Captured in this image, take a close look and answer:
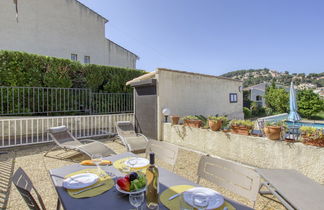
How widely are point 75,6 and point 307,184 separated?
671 inches

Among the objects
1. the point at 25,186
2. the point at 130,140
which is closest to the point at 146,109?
the point at 130,140

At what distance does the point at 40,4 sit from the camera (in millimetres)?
12164

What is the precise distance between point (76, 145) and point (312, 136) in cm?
599

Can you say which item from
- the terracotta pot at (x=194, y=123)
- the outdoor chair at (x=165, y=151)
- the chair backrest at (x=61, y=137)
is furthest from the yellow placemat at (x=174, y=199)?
the chair backrest at (x=61, y=137)

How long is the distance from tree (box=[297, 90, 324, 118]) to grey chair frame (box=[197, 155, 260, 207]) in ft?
75.2

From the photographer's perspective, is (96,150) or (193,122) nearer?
(96,150)

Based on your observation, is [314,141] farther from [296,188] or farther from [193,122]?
[193,122]

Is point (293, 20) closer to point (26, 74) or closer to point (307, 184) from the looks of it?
point (307, 184)

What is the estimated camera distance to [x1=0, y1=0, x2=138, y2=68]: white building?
37.1 ft

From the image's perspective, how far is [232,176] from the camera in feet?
6.49

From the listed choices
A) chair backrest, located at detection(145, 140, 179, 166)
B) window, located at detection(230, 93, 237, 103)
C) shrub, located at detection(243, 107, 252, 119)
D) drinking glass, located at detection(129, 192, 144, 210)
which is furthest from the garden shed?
shrub, located at detection(243, 107, 252, 119)

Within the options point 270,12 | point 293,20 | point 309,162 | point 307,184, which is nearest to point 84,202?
point 307,184

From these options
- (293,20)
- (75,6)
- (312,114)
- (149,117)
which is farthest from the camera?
(312,114)

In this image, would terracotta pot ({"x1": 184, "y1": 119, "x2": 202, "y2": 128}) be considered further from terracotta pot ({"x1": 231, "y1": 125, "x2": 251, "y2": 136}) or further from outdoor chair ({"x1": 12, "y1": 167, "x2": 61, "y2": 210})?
outdoor chair ({"x1": 12, "y1": 167, "x2": 61, "y2": 210})
